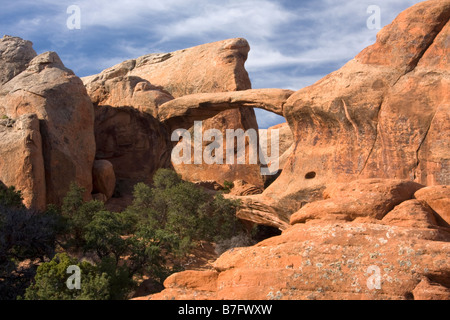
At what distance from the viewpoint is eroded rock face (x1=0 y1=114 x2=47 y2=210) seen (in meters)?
18.5

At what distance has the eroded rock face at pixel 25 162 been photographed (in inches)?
727

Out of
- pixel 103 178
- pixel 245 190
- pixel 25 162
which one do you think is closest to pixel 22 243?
pixel 25 162

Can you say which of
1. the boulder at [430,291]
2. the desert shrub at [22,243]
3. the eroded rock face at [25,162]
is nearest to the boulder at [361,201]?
the boulder at [430,291]

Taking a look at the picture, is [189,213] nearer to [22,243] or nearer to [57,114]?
[57,114]

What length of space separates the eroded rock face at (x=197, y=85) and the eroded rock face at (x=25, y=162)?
603cm

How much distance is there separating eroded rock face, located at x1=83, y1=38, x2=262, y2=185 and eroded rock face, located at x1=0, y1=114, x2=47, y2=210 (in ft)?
19.8

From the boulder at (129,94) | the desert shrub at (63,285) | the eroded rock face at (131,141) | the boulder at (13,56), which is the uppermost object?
the boulder at (13,56)

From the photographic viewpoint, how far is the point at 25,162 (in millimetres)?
18516

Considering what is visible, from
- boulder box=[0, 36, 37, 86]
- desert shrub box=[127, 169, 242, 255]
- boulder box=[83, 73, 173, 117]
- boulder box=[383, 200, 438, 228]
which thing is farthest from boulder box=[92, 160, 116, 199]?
boulder box=[383, 200, 438, 228]

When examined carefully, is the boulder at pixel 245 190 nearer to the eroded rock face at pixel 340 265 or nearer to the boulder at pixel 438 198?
the boulder at pixel 438 198

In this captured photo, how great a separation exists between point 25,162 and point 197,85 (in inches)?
475

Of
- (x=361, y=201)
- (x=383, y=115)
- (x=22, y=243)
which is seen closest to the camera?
(x=361, y=201)
